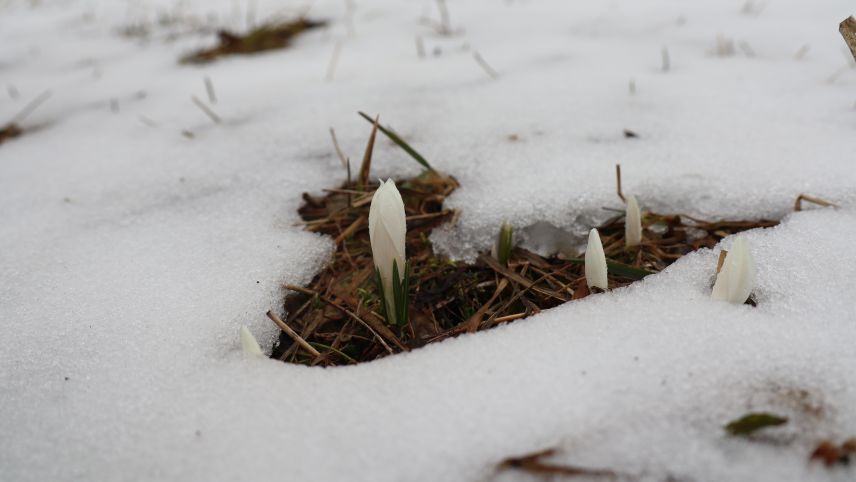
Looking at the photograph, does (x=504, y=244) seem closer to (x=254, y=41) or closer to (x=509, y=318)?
(x=509, y=318)

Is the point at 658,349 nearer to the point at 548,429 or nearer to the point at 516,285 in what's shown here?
the point at 548,429

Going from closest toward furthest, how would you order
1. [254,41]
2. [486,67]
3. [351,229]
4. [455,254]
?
[455,254]
[351,229]
[486,67]
[254,41]

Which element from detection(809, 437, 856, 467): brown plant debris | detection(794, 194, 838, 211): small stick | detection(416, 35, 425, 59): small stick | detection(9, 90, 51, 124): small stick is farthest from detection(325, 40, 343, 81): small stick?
detection(809, 437, 856, 467): brown plant debris

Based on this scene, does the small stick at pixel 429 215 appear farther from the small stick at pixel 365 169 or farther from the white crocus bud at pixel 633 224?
the white crocus bud at pixel 633 224

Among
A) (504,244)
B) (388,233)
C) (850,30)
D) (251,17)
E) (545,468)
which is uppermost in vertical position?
(251,17)

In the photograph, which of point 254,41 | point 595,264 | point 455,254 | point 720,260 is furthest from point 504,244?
point 254,41

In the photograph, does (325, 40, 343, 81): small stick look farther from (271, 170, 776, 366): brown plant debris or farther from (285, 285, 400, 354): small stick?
(285, 285, 400, 354): small stick

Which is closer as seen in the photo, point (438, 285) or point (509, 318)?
point (509, 318)

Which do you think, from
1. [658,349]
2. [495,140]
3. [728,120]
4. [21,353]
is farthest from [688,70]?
[21,353]
